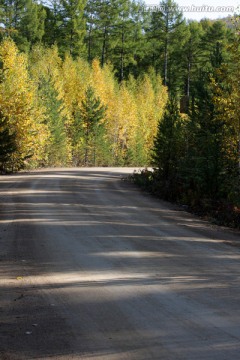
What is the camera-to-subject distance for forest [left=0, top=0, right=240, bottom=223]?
18.0 meters

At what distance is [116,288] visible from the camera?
6.82 meters

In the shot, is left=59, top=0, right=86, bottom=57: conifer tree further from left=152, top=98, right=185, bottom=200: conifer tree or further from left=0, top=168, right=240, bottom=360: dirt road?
left=0, top=168, right=240, bottom=360: dirt road

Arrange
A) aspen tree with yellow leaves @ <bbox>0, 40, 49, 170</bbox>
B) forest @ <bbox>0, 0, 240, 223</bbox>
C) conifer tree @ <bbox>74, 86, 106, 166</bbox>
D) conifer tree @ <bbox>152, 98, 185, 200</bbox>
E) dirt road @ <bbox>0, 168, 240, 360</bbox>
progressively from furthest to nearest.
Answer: conifer tree @ <bbox>74, 86, 106, 166</bbox>
aspen tree with yellow leaves @ <bbox>0, 40, 49, 170</bbox>
conifer tree @ <bbox>152, 98, 185, 200</bbox>
forest @ <bbox>0, 0, 240, 223</bbox>
dirt road @ <bbox>0, 168, 240, 360</bbox>

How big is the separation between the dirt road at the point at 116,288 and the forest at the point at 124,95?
5075 mm

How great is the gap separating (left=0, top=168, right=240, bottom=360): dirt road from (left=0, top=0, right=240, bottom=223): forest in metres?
5.08

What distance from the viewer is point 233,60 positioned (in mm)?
17156

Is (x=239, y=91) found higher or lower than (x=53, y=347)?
higher

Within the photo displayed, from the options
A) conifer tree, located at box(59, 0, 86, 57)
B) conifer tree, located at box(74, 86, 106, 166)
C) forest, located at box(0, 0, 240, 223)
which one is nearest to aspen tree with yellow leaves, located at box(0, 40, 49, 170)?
forest, located at box(0, 0, 240, 223)

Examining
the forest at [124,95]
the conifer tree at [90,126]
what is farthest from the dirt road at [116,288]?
the conifer tree at [90,126]

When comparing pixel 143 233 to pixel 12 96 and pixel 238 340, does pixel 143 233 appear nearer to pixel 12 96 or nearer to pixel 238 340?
pixel 238 340

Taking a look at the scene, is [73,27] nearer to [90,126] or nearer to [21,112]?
[90,126]

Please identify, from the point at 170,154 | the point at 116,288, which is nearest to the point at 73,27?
the point at 170,154

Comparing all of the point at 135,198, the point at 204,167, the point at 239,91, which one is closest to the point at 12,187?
the point at 135,198

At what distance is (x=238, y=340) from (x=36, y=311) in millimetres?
2525
